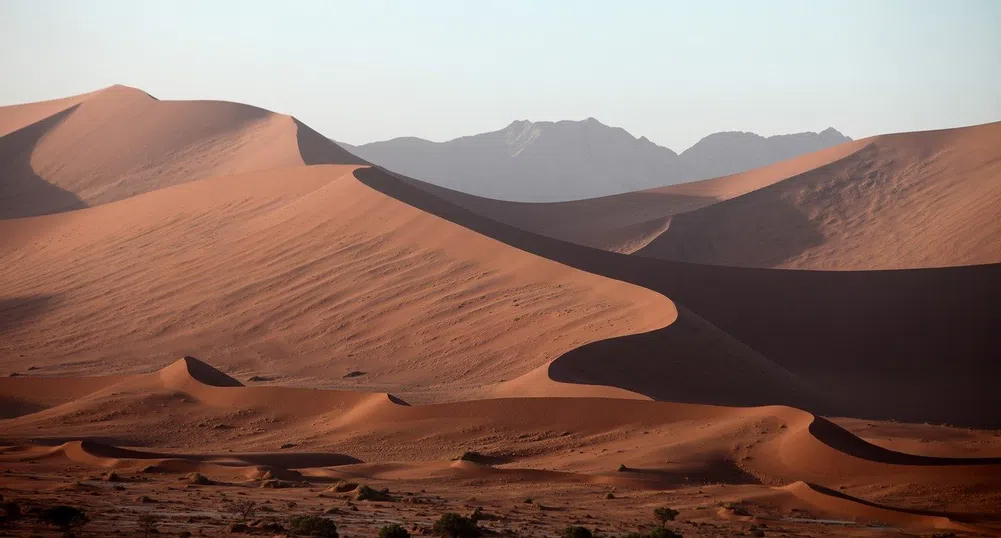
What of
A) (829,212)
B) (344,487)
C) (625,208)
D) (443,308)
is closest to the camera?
(344,487)

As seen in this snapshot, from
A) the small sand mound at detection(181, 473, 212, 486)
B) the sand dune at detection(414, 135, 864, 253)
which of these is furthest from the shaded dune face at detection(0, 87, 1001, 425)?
the sand dune at detection(414, 135, 864, 253)

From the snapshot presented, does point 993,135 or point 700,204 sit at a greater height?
point 993,135

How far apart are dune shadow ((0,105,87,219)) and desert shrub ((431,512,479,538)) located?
5853cm

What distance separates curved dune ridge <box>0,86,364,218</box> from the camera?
68500mm

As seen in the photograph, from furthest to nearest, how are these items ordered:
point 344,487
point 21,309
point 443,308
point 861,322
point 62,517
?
point 21,309 < point 861,322 < point 443,308 < point 344,487 < point 62,517

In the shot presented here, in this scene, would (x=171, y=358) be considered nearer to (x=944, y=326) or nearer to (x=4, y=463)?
(x=4, y=463)

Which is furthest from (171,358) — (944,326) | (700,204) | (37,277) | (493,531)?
(700,204)

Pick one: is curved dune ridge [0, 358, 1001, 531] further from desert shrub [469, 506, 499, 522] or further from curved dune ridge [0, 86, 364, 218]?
curved dune ridge [0, 86, 364, 218]

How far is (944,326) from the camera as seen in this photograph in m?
38.5

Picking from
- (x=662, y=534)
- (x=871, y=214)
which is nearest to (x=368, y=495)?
(x=662, y=534)

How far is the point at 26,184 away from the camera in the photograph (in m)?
70.6

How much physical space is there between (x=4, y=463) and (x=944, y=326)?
102 ft

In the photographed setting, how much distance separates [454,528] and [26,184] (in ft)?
215

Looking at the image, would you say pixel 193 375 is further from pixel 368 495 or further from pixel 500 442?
pixel 368 495
